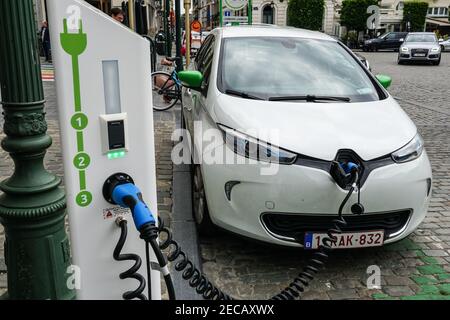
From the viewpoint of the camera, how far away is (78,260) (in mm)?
1980

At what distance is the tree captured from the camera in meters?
52.5

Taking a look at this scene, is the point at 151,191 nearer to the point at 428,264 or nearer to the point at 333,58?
the point at 428,264

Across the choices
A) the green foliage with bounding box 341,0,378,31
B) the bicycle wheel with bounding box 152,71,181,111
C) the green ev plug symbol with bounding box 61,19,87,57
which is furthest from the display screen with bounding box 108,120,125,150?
the green foliage with bounding box 341,0,378,31

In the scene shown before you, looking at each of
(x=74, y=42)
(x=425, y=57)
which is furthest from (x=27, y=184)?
(x=425, y=57)

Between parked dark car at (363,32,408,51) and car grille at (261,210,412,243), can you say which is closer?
car grille at (261,210,412,243)

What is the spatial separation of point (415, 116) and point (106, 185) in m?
8.42

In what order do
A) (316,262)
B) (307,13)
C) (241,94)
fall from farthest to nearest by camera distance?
(307,13) < (241,94) < (316,262)

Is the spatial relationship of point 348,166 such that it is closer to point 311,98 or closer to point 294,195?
point 294,195

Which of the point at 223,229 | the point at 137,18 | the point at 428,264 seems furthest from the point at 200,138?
the point at 137,18

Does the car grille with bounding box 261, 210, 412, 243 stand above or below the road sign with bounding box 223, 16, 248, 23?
below

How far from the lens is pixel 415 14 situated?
56.1m

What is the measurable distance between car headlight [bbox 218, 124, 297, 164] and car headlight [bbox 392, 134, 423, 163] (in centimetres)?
75

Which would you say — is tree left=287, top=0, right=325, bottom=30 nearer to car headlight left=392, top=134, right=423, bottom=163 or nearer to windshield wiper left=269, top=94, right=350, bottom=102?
windshield wiper left=269, top=94, right=350, bottom=102

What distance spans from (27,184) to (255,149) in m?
1.52
